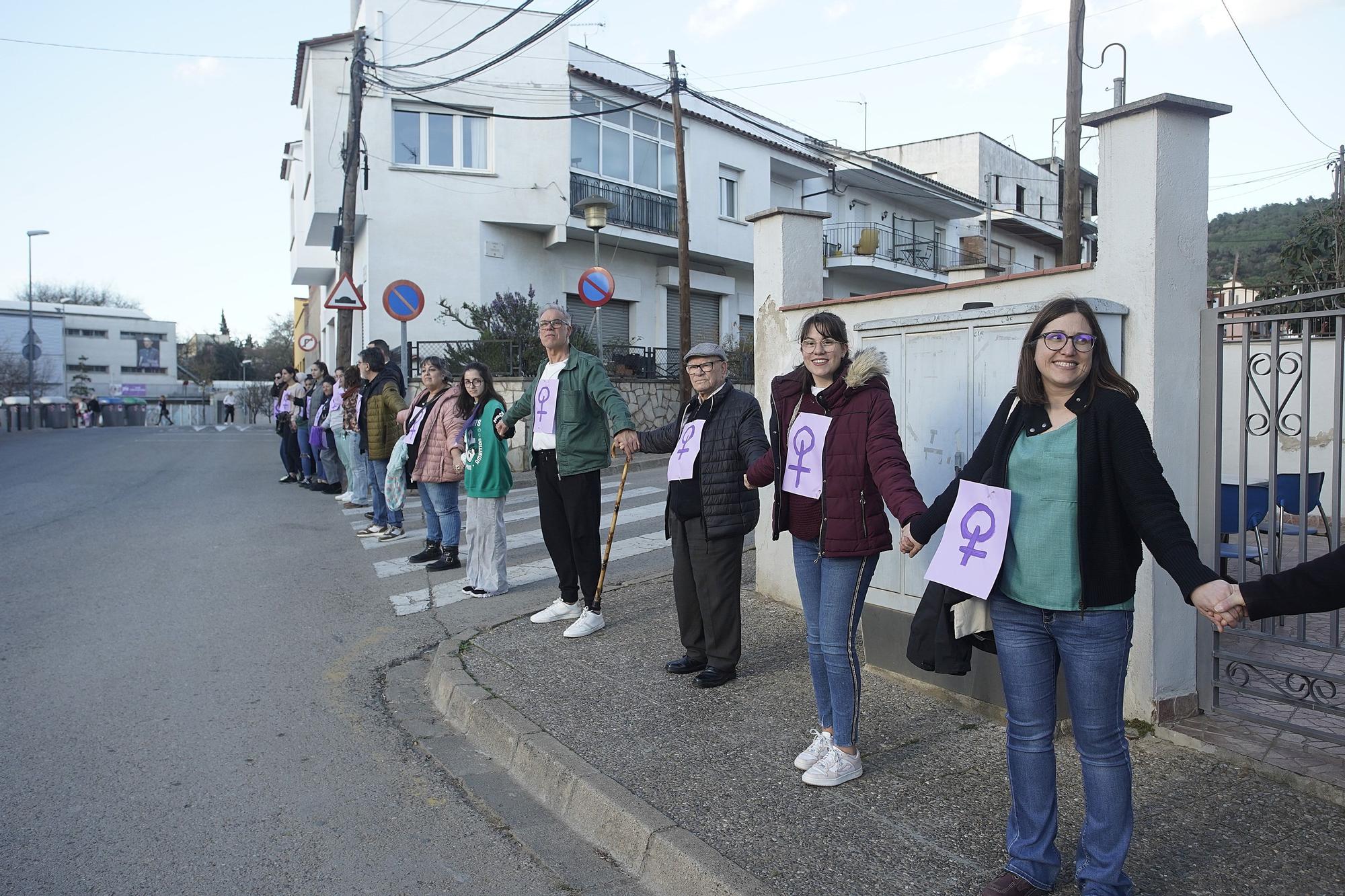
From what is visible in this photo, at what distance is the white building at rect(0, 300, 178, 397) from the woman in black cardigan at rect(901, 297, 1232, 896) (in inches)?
3532

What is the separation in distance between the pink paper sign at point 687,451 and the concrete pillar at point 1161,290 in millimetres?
2111

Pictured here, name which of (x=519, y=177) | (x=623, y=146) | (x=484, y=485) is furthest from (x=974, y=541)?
(x=623, y=146)

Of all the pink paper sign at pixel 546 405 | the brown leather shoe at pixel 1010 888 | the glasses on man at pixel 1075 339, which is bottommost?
the brown leather shoe at pixel 1010 888

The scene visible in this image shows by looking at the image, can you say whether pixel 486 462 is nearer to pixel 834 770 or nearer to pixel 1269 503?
pixel 834 770

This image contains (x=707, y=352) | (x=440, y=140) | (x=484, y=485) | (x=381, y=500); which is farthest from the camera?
(x=440, y=140)

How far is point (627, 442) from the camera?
5965 mm

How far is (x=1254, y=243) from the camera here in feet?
78.2

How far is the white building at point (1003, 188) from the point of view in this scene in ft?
133

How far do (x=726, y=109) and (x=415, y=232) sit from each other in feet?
28.1

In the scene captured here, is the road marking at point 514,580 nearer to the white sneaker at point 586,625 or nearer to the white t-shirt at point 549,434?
the white sneaker at point 586,625

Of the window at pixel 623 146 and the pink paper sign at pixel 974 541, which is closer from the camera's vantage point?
the pink paper sign at pixel 974 541

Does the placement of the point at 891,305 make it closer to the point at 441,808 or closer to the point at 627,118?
the point at 441,808

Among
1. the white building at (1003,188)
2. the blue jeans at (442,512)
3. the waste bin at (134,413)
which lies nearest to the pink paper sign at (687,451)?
the blue jeans at (442,512)

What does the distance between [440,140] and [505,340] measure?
6.49 metres
